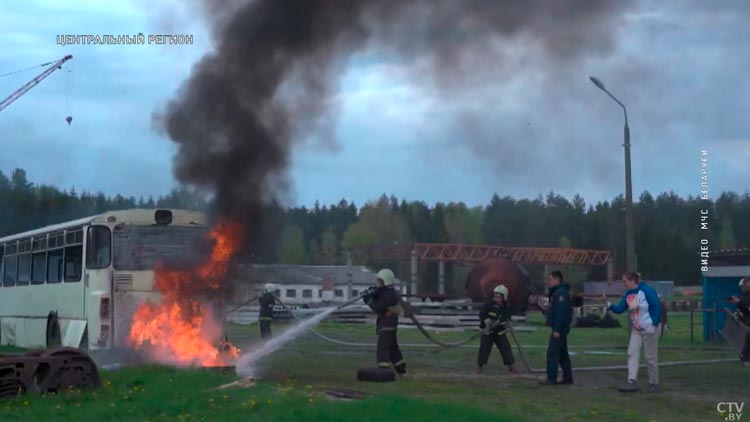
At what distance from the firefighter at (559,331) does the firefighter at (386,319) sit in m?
2.44

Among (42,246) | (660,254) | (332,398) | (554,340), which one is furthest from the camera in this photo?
(660,254)

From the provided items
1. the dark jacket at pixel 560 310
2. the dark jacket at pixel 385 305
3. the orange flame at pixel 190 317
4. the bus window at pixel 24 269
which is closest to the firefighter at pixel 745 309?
the dark jacket at pixel 560 310

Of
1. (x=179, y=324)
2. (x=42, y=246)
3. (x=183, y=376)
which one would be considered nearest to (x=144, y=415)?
(x=183, y=376)

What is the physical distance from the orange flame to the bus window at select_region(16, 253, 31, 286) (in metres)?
7.35

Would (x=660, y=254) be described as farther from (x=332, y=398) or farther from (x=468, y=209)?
(x=332, y=398)

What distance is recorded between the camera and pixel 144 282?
1770 centimetres

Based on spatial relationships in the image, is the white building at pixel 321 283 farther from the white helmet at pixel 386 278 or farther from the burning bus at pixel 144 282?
the white helmet at pixel 386 278

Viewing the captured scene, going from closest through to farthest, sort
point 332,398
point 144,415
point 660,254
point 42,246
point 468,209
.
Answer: point 144,415 → point 332,398 → point 42,246 → point 660,254 → point 468,209

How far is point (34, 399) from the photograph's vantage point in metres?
12.3

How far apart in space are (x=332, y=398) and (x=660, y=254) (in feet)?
147

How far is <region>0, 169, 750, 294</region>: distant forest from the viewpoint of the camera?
47.4 meters

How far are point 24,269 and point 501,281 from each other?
460 inches

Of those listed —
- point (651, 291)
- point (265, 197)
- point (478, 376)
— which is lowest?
point (478, 376)

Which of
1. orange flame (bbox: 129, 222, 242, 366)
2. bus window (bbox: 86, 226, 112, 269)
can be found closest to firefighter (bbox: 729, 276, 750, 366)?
orange flame (bbox: 129, 222, 242, 366)
